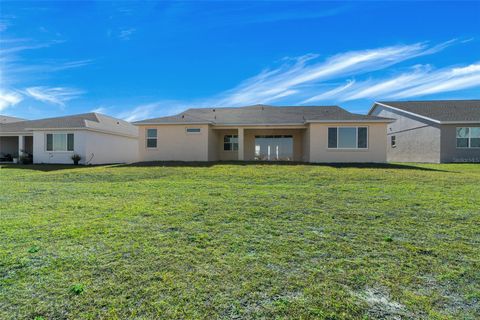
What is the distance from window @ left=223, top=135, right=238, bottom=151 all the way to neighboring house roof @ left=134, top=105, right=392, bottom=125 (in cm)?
186

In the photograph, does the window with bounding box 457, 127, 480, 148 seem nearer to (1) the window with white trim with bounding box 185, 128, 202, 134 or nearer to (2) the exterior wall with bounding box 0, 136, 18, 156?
(1) the window with white trim with bounding box 185, 128, 202, 134

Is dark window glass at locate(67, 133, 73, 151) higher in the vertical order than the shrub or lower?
higher

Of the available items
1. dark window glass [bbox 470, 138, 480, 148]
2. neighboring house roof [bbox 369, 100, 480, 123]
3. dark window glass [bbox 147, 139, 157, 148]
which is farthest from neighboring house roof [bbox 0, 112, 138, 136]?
dark window glass [bbox 470, 138, 480, 148]

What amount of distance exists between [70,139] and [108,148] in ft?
10.3

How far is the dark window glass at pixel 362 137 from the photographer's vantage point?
17.4 meters

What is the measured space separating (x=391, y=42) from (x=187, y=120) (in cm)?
1344

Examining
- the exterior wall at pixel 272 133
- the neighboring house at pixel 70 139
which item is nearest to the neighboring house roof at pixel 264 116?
the exterior wall at pixel 272 133

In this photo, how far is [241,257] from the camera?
3.76 m

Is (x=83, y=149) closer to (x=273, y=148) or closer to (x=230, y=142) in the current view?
(x=230, y=142)

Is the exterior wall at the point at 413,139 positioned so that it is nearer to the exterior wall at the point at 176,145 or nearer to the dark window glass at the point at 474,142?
the dark window glass at the point at 474,142

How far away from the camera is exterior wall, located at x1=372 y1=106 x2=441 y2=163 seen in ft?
69.9

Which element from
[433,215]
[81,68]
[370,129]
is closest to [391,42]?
[370,129]

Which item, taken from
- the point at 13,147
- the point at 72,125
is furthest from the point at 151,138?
the point at 13,147

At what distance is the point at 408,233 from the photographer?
15.4 ft
